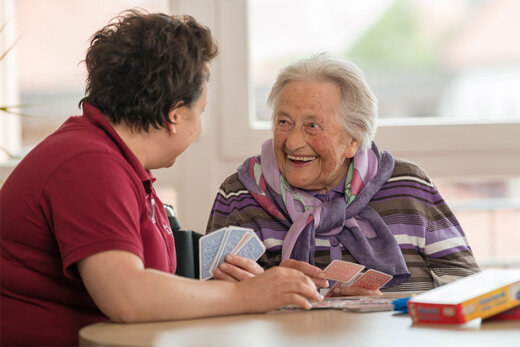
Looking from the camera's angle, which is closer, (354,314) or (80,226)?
(80,226)

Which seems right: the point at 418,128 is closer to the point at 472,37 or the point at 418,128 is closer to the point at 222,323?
the point at 472,37

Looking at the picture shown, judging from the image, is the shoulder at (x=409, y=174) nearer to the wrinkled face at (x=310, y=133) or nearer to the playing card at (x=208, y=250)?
the wrinkled face at (x=310, y=133)

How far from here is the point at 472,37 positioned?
391cm

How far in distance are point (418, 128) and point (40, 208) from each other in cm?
249

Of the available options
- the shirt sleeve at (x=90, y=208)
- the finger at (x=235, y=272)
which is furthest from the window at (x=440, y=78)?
the shirt sleeve at (x=90, y=208)

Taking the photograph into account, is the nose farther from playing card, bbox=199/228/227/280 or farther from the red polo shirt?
the red polo shirt

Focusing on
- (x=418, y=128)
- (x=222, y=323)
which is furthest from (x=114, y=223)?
(x=418, y=128)

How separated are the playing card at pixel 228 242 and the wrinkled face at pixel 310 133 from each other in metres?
0.64

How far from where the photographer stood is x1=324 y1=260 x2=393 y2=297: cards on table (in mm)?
2088

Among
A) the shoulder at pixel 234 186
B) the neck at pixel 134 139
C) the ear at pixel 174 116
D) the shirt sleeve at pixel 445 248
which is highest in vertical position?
the ear at pixel 174 116

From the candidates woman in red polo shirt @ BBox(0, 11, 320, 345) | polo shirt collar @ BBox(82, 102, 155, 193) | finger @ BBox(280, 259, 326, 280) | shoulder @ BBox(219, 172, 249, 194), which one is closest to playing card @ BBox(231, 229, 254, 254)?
finger @ BBox(280, 259, 326, 280)

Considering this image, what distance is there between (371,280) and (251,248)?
414 mm

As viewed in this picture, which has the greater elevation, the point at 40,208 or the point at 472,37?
the point at 472,37

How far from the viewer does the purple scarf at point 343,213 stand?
8.52 feet
